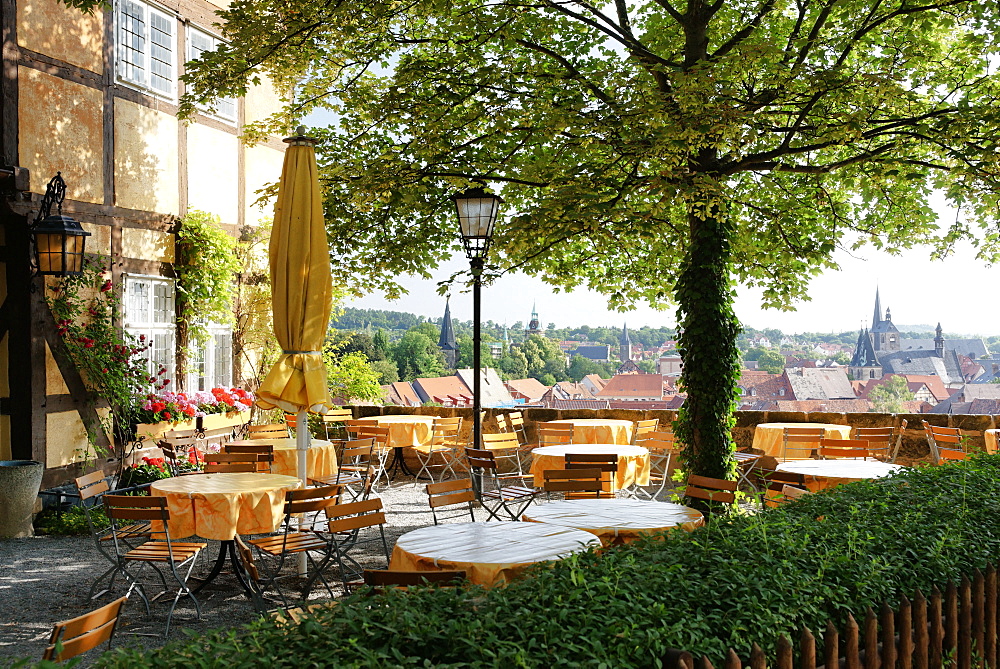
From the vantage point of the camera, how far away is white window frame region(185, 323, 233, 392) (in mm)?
11633

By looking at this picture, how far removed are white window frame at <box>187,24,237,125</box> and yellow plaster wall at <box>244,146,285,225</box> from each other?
631 millimetres

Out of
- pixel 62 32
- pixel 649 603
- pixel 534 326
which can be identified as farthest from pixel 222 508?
pixel 534 326

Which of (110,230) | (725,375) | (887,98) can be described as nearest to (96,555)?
(110,230)

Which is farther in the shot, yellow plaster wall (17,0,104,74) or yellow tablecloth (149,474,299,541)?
yellow plaster wall (17,0,104,74)

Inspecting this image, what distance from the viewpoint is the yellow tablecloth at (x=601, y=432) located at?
11008mm

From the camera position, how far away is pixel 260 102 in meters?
13.1

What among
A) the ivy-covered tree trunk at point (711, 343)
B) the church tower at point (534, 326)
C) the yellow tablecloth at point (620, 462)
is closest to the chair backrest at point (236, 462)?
the yellow tablecloth at point (620, 462)

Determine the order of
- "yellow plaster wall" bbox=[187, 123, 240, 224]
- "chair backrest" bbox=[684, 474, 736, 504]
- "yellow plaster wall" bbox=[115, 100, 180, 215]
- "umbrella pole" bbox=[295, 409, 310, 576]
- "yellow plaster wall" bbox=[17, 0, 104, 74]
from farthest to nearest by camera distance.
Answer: "yellow plaster wall" bbox=[187, 123, 240, 224], "yellow plaster wall" bbox=[115, 100, 180, 215], "yellow plaster wall" bbox=[17, 0, 104, 74], "umbrella pole" bbox=[295, 409, 310, 576], "chair backrest" bbox=[684, 474, 736, 504]

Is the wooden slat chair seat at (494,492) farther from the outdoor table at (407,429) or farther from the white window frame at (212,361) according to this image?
the white window frame at (212,361)

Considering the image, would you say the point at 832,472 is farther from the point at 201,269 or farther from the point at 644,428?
the point at 201,269

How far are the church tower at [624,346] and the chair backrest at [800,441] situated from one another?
54.1 metres

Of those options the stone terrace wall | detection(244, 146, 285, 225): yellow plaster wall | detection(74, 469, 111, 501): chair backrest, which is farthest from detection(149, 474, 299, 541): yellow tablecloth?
detection(244, 146, 285, 225): yellow plaster wall

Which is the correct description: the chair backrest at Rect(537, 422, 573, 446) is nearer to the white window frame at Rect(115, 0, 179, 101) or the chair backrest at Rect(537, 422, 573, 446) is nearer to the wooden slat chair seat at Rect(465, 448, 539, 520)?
the wooden slat chair seat at Rect(465, 448, 539, 520)

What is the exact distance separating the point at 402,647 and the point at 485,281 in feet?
23.0
